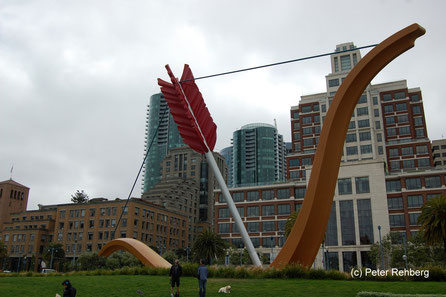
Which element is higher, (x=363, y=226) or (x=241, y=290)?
(x=363, y=226)

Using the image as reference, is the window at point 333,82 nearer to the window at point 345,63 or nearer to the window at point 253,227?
the window at point 345,63

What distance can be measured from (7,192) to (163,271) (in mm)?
74144

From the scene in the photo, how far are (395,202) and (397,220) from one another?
8.09 feet

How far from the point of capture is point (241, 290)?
13.1m

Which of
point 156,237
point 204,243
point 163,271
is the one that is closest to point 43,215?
point 156,237

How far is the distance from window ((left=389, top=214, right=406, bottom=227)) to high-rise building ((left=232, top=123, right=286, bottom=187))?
88849 millimetres

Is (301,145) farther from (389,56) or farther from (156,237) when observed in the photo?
(389,56)

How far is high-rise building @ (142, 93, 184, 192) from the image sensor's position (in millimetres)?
138625

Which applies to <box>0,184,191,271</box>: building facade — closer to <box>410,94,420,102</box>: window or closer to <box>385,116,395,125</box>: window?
<box>385,116,395,125</box>: window

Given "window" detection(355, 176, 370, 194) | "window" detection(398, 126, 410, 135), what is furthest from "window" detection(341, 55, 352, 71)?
"window" detection(355, 176, 370, 194)

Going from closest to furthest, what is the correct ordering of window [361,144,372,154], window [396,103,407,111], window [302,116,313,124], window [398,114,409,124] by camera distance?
window [361,144,372,154], window [398,114,409,124], window [396,103,407,111], window [302,116,313,124]

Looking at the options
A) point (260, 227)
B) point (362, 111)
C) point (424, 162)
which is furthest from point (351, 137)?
point (260, 227)

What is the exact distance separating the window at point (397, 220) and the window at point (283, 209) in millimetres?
14302

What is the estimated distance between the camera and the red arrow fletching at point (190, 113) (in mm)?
17297
